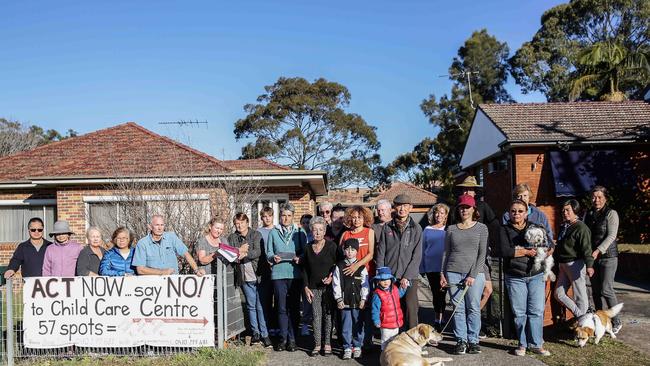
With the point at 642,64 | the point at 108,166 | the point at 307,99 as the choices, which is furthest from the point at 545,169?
the point at 307,99

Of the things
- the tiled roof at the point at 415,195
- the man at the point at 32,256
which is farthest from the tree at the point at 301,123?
the man at the point at 32,256

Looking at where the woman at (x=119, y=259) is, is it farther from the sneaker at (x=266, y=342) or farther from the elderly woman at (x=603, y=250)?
the elderly woman at (x=603, y=250)

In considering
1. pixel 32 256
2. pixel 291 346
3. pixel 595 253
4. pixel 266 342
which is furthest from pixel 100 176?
pixel 595 253

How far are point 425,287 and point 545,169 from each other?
7457 millimetres

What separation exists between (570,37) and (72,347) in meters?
38.3

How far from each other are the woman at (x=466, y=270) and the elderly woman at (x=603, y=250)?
1671mm

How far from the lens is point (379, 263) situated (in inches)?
271

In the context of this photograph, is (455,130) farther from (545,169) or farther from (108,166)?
(108,166)

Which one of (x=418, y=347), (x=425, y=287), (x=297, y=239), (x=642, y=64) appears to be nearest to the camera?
(x=418, y=347)

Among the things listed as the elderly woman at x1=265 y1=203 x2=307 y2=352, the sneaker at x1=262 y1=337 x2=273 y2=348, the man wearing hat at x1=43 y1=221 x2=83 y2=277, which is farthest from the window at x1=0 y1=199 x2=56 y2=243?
the elderly woman at x1=265 y1=203 x2=307 y2=352

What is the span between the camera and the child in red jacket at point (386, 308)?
21.0ft

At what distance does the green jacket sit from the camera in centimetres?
693

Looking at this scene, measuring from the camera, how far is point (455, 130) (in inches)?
1670

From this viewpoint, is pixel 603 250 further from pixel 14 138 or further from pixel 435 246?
pixel 14 138
